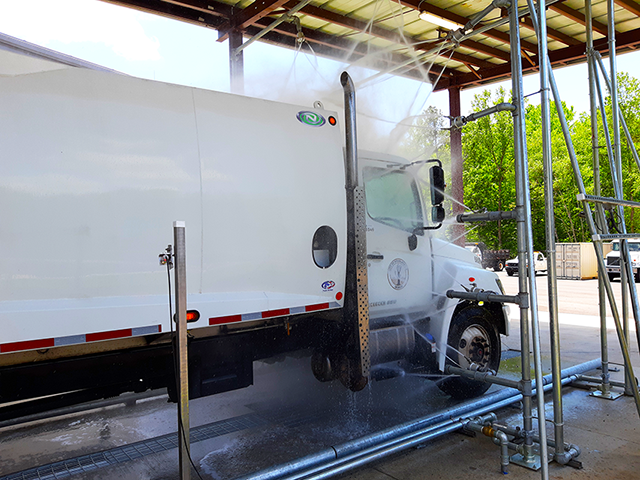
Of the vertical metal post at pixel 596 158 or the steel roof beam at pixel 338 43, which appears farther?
the steel roof beam at pixel 338 43

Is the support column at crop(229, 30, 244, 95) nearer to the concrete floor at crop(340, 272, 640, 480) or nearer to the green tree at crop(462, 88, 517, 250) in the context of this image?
the concrete floor at crop(340, 272, 640, 480)

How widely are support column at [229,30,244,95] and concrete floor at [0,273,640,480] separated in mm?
3346

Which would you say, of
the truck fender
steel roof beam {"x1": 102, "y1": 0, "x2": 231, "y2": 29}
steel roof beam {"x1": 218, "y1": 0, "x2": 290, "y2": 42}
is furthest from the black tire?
steel roof beam {"x1": 102, "y1": 0, "x2": 231, "y2": 29}

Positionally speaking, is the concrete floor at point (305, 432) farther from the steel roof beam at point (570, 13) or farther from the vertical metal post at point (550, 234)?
the steel roof beam at point (570, 13)

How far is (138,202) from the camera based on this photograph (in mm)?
3062

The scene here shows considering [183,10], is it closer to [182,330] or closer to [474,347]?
[474,347]

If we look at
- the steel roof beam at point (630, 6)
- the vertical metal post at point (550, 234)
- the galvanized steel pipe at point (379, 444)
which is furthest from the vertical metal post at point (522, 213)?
the steel roof beam at point (630, 6)

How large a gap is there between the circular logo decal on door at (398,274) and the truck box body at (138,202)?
3.66 feet

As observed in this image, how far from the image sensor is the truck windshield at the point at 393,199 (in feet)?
15.7

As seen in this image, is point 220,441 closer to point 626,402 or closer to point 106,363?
point 106,363

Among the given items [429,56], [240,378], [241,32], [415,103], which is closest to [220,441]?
[240,378]

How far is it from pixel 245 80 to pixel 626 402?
Result: 569cm

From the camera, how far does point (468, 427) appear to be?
14.5ft

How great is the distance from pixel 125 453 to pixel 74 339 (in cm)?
163
